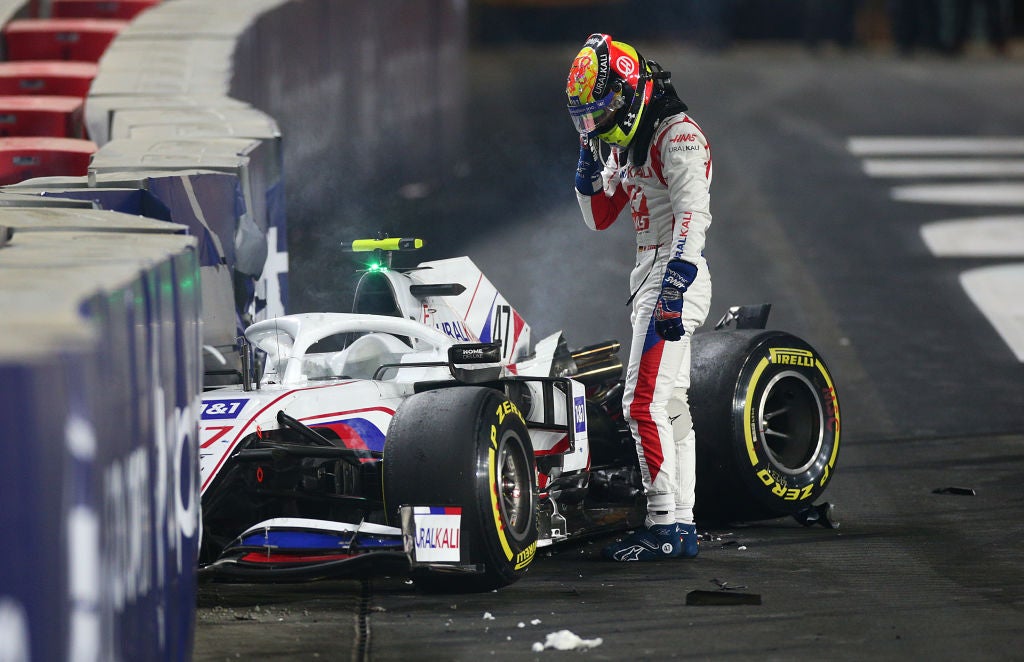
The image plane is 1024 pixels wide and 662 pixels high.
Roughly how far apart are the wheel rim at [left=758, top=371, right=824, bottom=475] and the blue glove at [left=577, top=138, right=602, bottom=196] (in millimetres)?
1286

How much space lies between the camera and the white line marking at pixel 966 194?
1791 centimetres

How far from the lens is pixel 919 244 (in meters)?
16.1

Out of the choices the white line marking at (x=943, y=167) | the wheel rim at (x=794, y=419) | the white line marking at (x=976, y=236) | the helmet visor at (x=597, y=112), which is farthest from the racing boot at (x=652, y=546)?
the white line marking at (x=943, y=167)

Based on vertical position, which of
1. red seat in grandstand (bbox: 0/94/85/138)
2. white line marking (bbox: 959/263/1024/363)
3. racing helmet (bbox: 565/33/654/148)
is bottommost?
white line marking (bbox: 959/263/1024/363)

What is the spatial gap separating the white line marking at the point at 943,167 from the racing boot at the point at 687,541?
42.4 feet

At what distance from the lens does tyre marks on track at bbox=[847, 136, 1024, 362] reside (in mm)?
13965

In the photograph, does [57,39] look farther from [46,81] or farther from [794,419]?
[794,419]

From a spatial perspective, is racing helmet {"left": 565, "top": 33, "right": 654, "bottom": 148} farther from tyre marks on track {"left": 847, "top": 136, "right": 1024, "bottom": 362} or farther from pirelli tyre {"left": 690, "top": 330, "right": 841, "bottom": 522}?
tyre marks on track {"left": 847, "top": 136, "right": 1024, "bottom": 362}

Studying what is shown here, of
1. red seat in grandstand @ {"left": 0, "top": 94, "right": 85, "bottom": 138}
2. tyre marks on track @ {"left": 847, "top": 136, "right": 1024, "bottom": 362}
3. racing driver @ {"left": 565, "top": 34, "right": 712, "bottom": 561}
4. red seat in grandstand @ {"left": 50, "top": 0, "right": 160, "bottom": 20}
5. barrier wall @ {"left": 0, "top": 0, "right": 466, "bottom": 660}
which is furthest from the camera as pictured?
red seat in grandstand @ {"left": 50, "top": 0, "right": 160, "bottom": 20}

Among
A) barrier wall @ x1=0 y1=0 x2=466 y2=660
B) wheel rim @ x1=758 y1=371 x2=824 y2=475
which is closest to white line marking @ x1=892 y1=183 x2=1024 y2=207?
barrier wall @ x1=0 y1=0 x2=466 y2=660

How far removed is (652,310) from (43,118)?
5.60 meters

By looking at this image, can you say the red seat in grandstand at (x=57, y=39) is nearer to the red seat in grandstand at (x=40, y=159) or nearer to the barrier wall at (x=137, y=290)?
the barrier wall at (x=137, y=290)

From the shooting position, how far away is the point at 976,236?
53.7 feet

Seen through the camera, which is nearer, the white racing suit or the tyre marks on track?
the white racing suit
